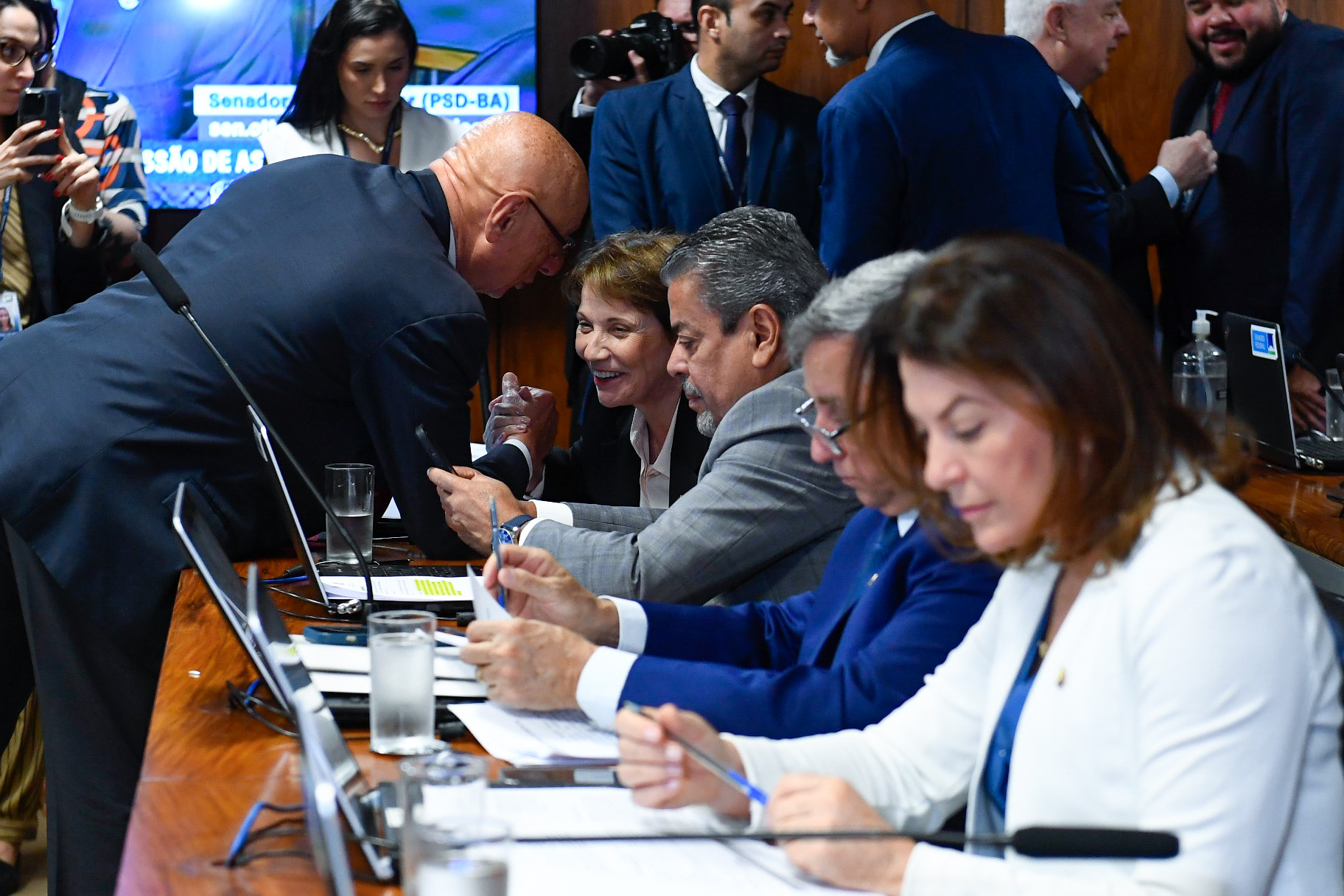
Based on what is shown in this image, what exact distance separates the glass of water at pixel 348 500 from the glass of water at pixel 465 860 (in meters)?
1.31

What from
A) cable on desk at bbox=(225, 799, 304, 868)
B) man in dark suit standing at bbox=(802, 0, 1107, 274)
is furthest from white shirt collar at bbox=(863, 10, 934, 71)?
cable on desk at bbox=(225, 799, 304, 868)

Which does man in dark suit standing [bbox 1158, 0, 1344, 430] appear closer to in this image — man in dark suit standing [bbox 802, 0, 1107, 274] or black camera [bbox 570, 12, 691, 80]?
man in dark suit standing [bbox 802, 0, 1107, 274]

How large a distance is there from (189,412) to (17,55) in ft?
5.32

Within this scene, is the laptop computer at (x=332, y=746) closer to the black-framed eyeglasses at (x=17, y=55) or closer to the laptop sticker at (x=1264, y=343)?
the laptop sticker at (x=1264, y=343)

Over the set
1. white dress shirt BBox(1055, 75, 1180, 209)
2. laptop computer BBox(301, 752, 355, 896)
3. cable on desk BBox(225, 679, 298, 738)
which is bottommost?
cable on desk BBox(225, 679, 298, 738)

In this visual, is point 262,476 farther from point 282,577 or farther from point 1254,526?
→ point 1254,526

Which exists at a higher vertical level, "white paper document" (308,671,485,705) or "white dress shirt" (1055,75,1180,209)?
"white dress shirt" (1055,75,1180,209)

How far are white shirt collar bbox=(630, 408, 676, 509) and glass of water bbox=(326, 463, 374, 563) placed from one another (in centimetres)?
59

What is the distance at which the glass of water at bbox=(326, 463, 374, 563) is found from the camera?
216cm

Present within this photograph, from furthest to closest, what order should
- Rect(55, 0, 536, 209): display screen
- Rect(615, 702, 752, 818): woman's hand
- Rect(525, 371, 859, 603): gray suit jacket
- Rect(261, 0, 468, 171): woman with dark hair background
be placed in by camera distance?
Rect(55, 0, 536, 209): display screen
Rect(261, 0, 468, 171): woman with dark hair background
Rect(525, 371, 859, 603): gray suit jacket
Rect(615, 702, 752, 818): woman's hand

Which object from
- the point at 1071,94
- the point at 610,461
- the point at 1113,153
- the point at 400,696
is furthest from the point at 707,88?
the point at 400,696

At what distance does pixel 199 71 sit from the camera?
433 centimetres

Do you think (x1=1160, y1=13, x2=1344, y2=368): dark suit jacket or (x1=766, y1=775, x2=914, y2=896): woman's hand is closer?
(x1=766, y1=775, x2=914, y2=896): woman's hand

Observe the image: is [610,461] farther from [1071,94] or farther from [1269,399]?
[1071,94]
